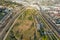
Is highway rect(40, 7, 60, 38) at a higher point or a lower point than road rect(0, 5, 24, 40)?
lower

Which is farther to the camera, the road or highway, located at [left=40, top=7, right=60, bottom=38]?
highway, located at [left=40, top=7, right=60, bottom=38]

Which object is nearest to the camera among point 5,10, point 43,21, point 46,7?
point 43,21

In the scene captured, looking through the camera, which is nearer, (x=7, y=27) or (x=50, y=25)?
(x=7, y=27)

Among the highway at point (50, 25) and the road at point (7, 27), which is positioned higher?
the road at point (7, 27)

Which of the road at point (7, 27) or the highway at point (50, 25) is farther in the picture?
the highway at point (50, 25)

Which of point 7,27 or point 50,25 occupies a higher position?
point 7,27

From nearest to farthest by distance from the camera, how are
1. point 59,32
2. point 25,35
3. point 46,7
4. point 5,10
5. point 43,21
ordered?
point 25,35, point 59,32, point 43,21, point 5,10, point 46,7

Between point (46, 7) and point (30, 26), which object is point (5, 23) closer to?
point (30, 26)

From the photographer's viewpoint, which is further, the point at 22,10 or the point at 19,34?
the point at 22,10

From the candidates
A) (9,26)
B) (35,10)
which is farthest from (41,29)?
(35,10)

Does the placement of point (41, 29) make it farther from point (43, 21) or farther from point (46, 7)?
point (46, 7)

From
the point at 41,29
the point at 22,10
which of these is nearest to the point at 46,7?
the point at 22,10
